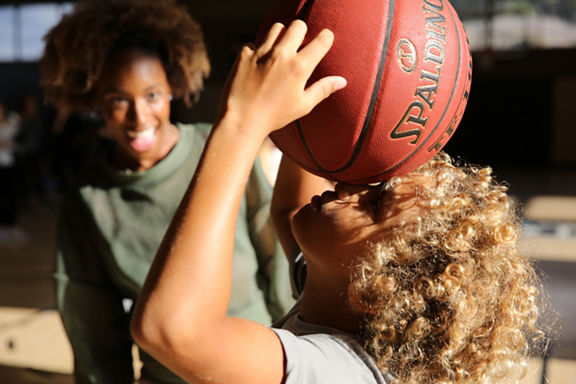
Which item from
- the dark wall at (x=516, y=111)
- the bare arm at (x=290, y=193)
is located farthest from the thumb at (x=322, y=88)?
the dark wall at (x=516, y=111)

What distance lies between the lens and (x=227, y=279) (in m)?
0.80

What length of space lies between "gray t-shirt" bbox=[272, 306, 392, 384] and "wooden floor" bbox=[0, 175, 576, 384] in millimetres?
1171

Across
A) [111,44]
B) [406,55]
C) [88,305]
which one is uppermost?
[406,55]

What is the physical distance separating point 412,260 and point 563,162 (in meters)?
14.8

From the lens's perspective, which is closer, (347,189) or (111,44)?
(347,189)

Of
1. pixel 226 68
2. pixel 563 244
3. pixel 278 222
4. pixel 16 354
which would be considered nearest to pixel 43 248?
pixel 16 354

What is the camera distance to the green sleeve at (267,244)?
1.70 metres

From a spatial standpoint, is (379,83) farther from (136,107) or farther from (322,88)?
(136,107)

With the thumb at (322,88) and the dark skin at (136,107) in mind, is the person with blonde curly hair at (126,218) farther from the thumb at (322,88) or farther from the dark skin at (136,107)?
the thumb at (322,88)

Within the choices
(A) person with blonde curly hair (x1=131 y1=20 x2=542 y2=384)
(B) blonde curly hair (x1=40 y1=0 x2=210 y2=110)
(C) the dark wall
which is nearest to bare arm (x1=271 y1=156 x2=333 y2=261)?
(A) person with blonde curly hair (x1=131 y1=20 x2=542 y2=384)

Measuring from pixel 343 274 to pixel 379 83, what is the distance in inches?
11.8

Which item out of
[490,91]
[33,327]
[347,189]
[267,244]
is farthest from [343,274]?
[490,91]

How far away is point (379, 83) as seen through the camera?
98 centimetres

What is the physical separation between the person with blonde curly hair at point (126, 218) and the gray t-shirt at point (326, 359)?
2.22 ft
